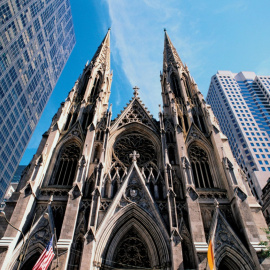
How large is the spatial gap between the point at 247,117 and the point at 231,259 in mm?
48975

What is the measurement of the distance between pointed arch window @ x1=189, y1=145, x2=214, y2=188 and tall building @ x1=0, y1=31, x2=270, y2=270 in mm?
101

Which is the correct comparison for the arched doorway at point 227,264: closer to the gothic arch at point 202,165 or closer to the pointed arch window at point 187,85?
the gothic arch at point 202,165

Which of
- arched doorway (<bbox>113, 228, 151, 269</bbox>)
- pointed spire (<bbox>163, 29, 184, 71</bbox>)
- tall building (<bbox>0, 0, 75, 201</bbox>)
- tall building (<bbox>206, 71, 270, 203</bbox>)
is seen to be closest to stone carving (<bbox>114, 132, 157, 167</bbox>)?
arched doorway (<bbox>113, 228, 151, 269</bbox>)

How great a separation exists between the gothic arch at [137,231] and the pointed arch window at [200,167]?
18.3ft

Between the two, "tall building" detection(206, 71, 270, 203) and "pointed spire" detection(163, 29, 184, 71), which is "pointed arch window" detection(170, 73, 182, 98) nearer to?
"pointed spire" detection(163, 29, 184, 71)

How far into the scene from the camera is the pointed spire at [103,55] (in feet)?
110

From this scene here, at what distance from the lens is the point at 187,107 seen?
24781 millimetres

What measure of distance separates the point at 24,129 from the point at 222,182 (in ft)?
137

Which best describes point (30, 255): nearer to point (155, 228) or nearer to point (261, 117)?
point (155, 228)

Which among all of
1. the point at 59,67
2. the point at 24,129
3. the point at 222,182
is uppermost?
the point at 59,67

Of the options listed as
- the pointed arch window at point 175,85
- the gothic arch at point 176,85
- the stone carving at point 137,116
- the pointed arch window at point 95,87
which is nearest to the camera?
the stone carving at point 137,116

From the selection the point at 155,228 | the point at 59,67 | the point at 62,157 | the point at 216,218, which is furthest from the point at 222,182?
the point at 59,67

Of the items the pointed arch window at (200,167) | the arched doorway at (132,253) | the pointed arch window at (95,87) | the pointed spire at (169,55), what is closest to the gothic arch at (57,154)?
the pointed arch window at (95,87)

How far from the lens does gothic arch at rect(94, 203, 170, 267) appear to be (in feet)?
48.4
